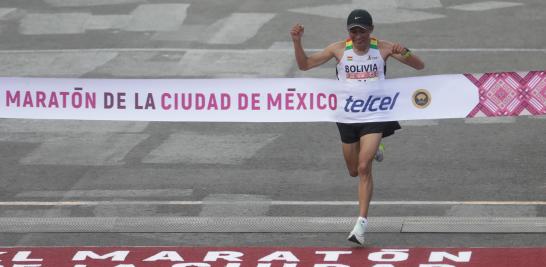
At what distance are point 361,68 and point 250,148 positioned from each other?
403 cm

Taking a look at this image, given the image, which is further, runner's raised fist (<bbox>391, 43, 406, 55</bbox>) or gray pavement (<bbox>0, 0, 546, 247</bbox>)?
gray pavement (<bbox>0, 0, 546, 247</bbox>)

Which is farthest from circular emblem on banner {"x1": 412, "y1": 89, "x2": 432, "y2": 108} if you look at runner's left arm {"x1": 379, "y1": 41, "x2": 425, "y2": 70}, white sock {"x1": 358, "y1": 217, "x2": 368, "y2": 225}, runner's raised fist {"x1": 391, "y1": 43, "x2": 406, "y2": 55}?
white sock {"x1": 358, "y1": 217, "x2": 368, "y2": 225}

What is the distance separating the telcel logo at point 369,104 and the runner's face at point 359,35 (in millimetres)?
582

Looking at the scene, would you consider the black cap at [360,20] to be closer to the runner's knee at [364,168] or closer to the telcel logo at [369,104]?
the telcel logo at [369,104]

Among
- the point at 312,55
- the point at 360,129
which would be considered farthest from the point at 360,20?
the point at 360,129

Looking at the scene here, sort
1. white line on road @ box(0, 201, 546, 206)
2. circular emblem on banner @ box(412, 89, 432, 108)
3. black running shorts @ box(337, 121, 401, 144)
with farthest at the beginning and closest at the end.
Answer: white line on road @ box(0, 201, 546, 206), circular emblem on banner @ box(412, 89, 432, 108), black running shorts @ box(337, 121, 401, 144)

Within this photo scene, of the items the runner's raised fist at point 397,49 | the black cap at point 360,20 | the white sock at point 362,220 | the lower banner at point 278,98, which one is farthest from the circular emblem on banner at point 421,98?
the white sock at point 362,220

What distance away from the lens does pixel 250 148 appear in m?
16.0

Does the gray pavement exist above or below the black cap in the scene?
below

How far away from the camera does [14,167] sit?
15.3m

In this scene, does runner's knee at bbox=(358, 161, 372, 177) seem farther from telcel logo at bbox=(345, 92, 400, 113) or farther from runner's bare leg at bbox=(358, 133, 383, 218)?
telcel logo at bbox=(345, 92, 400, 113)

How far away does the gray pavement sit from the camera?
13148 mm

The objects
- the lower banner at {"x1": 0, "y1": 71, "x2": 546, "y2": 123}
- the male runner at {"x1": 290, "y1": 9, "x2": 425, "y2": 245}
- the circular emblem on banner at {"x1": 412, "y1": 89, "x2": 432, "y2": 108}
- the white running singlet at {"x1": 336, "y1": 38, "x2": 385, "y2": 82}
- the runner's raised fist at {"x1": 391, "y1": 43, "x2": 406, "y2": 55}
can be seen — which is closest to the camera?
the male runner at {"x1": 290, "y1": 9, "x2": 425, "y2": 245}

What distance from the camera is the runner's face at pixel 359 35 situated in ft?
39.3
